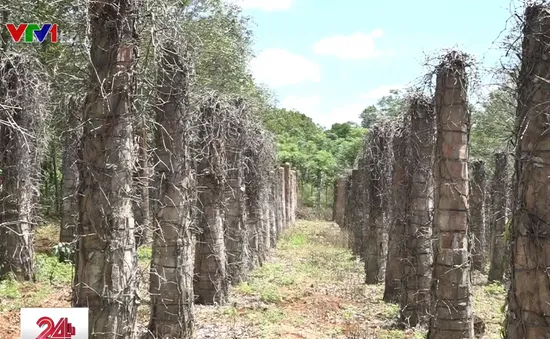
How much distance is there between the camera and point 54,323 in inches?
147

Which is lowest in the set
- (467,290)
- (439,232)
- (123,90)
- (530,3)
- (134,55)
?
(467,290)

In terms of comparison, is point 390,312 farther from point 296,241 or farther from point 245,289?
point 296,241

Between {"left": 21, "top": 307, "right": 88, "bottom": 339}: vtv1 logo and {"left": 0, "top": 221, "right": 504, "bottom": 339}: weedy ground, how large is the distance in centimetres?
173

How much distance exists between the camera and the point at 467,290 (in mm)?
6457

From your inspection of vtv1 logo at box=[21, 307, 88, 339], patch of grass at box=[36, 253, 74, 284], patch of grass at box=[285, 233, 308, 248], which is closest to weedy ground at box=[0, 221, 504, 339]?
patch of grass at box=[36, 253, 74, 284]

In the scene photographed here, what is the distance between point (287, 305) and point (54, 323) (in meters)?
6.60

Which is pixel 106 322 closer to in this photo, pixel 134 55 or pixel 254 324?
pixel 134 55

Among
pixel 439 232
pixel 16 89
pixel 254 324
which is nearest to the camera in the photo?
pixel 439 232

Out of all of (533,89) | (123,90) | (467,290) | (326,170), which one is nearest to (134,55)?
(123,90)

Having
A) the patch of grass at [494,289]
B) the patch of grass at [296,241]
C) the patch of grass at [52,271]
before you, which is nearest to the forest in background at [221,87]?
the patch of grass at [52,271]

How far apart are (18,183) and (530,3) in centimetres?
833

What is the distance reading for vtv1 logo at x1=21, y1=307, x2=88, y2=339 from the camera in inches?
144

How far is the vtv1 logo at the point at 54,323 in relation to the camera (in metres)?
3.65

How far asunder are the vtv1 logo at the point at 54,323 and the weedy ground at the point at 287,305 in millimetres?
1727
